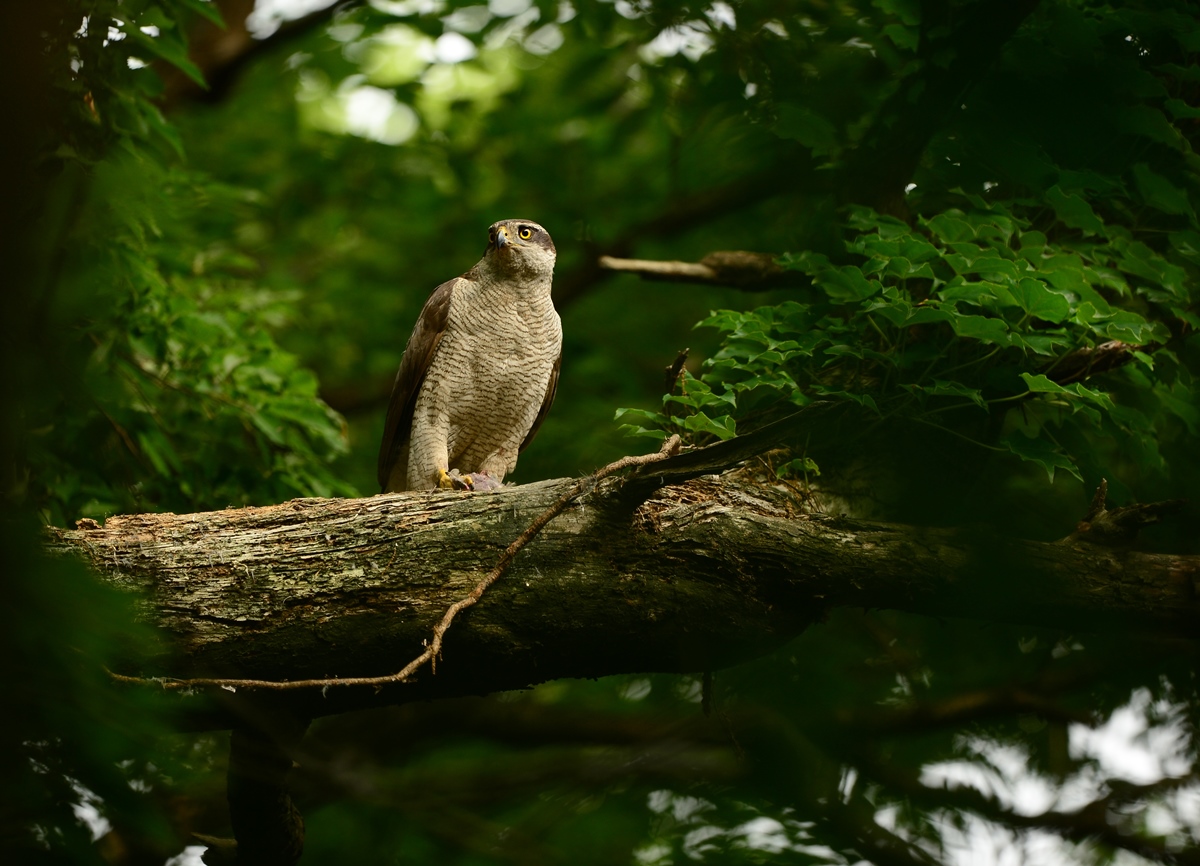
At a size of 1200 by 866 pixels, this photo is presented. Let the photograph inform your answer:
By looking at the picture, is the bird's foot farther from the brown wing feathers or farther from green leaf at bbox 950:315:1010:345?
green leaf at bbox 950:315:1010:345

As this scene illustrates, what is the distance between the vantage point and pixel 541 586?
3.23 meters

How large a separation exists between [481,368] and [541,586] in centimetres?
195

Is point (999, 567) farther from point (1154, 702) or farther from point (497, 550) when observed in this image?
point (497, 550)

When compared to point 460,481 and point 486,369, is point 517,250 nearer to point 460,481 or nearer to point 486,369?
point 486,369

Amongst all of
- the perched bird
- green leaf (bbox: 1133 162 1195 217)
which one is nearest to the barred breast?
the perched bird

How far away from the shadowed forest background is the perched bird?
0.47 meters

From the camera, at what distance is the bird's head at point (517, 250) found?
5.07m

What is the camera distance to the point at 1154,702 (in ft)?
7.37

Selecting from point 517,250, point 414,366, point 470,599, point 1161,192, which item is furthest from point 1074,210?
point 414,366

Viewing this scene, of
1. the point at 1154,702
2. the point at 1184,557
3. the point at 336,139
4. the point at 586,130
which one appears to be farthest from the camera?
the point at 336,139

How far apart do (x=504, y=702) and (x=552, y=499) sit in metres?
2.77

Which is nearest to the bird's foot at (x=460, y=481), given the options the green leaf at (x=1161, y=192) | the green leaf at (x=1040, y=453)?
the green leaf at (x=1040, y=453)

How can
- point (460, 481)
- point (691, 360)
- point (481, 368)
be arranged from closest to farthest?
point (460, 481), point (481, 368), point (691, 360)

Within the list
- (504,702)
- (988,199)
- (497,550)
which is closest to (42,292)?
(497,550)
